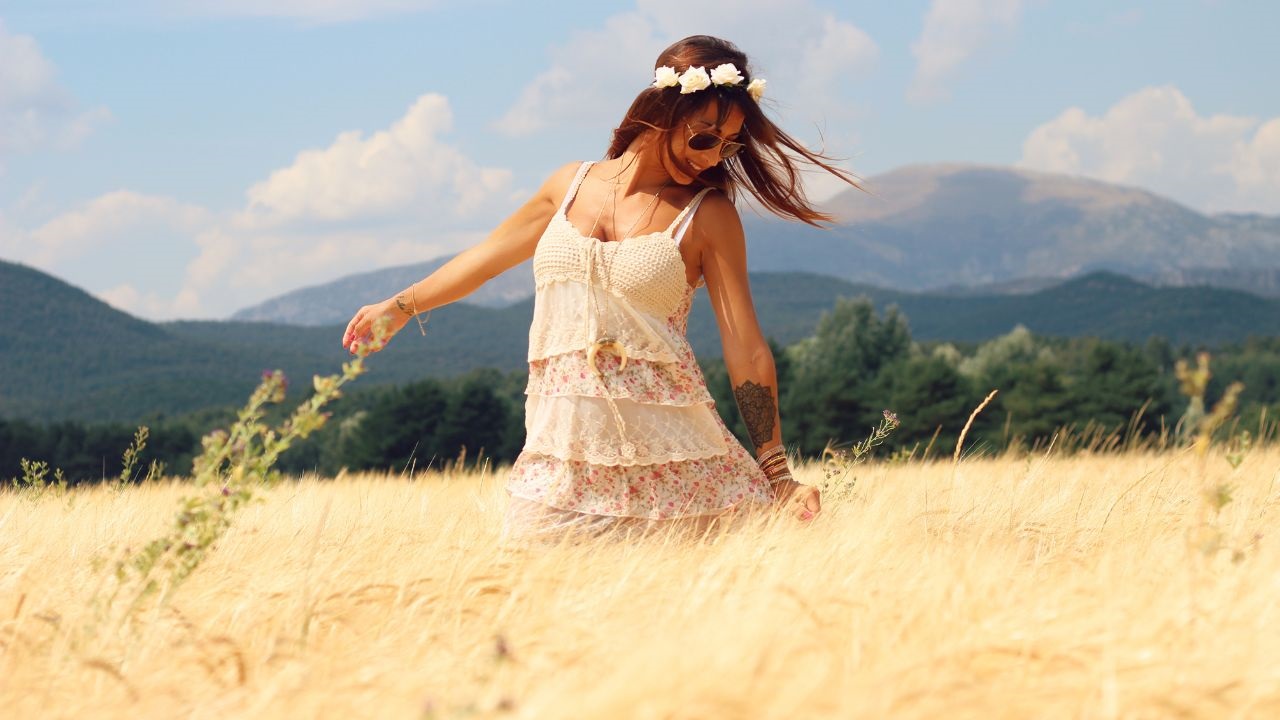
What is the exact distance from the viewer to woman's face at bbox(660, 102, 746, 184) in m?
4.00

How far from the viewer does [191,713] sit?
2174mm

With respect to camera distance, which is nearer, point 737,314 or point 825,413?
point 737,314

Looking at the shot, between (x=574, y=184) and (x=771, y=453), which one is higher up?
(x=574, y=184)

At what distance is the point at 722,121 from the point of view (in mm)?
4012

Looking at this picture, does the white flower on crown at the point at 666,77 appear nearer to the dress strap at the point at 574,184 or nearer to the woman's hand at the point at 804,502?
the dress strap at the point at 574,184

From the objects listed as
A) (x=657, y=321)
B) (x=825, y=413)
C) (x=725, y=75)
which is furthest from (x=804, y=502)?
(x=825, y=413)

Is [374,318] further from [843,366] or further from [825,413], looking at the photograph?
[843,366]

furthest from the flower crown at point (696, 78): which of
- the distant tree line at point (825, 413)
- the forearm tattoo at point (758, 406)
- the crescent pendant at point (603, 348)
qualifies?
the distant tree line at point (825, 413)

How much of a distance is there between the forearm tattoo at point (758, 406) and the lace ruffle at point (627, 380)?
0.44ft

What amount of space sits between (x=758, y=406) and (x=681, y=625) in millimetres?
1646

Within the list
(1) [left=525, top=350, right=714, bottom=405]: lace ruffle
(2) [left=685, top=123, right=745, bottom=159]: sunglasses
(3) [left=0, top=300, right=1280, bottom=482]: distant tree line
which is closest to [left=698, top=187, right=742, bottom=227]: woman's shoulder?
(2) [left=685, top=123, right=745, bottom=159]: sunglasses

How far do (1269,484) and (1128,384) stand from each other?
1638 inches

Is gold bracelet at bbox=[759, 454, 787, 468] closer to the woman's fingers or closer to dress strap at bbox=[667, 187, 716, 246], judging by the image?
the woman's fingers

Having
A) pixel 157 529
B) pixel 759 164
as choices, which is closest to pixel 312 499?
pixel 157 529
